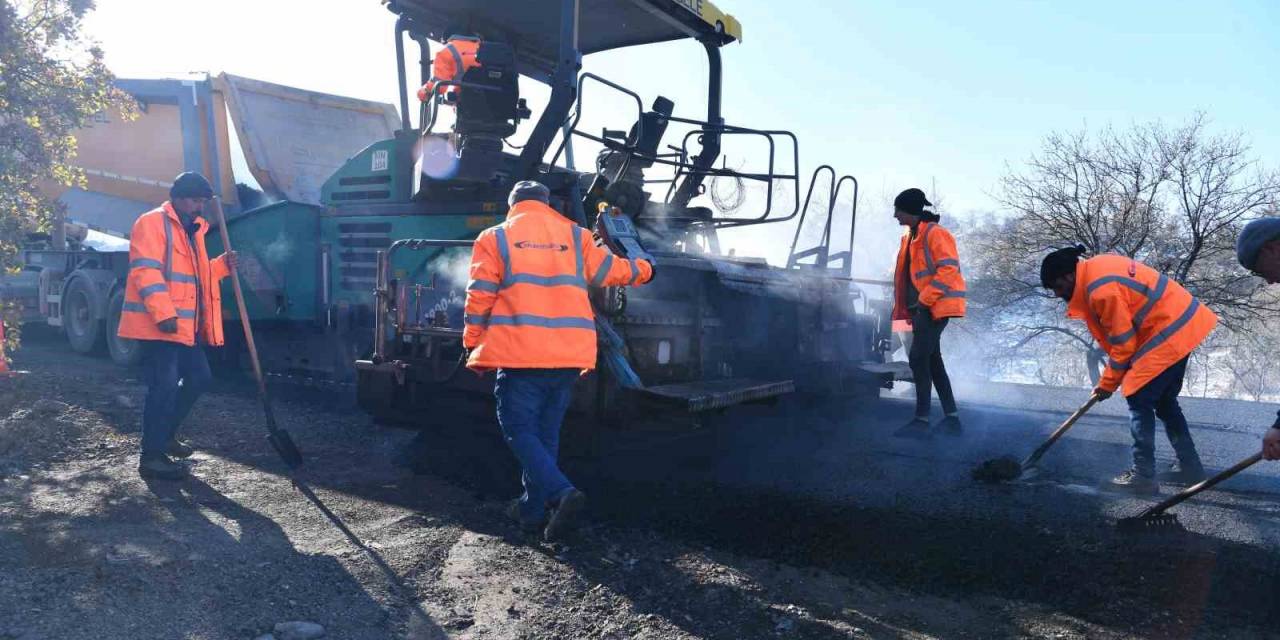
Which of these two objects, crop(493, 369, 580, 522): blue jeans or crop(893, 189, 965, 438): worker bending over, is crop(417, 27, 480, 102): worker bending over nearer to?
crop(493, 369, 580, 522): blue jeans

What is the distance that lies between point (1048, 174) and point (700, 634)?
2338 cm

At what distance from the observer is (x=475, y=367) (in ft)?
12.3

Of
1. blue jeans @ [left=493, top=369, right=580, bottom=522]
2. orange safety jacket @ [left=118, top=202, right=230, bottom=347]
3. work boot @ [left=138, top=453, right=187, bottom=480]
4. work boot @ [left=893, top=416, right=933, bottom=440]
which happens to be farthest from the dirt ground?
work boot @ [left=893, top=416, right=933, bottom=440]

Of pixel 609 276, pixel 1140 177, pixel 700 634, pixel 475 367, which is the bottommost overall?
pixel 700 634

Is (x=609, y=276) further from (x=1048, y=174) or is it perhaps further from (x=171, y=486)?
(x=1048, y=174)

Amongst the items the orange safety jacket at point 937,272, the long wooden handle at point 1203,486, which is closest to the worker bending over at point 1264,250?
the long wooden handle at point 1203,486

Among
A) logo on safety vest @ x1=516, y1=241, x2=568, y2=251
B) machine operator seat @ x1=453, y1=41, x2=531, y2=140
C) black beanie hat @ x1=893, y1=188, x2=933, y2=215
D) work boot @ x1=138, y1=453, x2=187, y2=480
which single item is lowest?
work boot @ x1=138, y1=453, x2=187, y2=480

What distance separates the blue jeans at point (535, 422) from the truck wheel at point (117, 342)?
568cm

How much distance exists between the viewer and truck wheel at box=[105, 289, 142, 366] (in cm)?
795

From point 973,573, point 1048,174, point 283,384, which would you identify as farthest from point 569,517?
point 1048,174

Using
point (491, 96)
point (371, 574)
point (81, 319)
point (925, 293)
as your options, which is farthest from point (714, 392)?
point (81, 319)

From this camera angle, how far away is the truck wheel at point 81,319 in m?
8.44

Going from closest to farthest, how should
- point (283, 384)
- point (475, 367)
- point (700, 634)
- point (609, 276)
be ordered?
point (700, 634) < point (475, 367) < point (609, 276) < point (283, 384)

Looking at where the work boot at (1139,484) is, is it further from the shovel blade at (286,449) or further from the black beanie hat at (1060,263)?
the shovel blade at (286,449)
